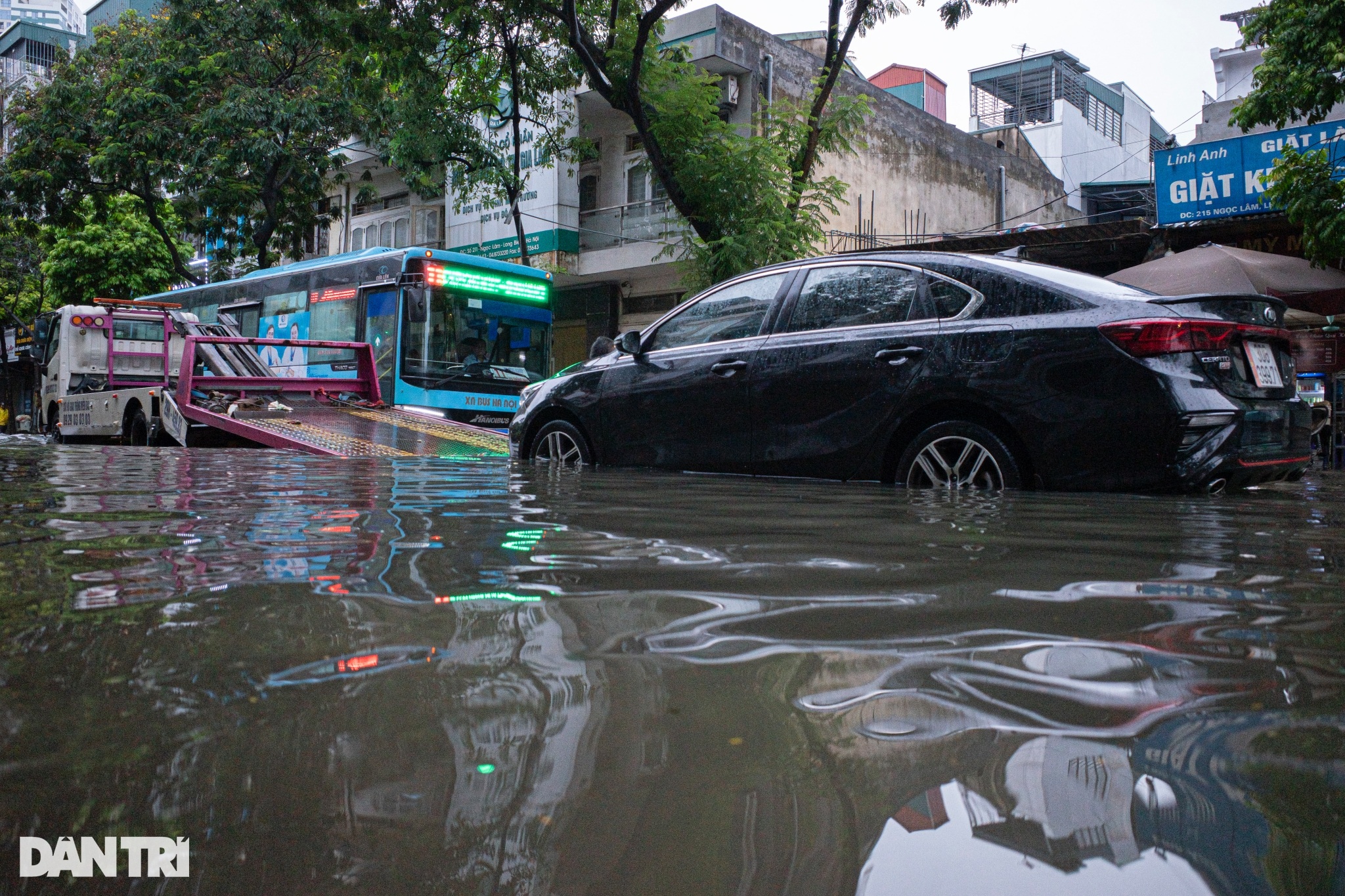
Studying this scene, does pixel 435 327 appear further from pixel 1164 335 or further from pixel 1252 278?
pixel 1164 335

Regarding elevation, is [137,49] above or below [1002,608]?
above

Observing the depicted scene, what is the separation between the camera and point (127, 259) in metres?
29.1

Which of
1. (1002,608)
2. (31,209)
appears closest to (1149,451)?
(1002,608)

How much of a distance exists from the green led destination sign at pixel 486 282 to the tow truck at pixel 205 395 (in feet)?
4.96

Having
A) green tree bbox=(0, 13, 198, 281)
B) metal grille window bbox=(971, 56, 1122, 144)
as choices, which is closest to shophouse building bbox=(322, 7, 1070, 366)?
green tree bbox=(0, 13, 198, 281)

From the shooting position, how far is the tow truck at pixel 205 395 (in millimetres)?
8453

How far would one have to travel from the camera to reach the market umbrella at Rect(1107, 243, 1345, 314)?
33.8 ft

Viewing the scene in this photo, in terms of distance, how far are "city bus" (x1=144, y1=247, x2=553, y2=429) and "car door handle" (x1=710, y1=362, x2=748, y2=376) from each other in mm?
7739

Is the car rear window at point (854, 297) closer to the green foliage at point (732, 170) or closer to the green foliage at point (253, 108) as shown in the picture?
the green foliage at point (732, 170)

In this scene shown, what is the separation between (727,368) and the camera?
5469 mm

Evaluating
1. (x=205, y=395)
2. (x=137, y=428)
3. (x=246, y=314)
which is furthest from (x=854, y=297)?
(x=246, y=314)

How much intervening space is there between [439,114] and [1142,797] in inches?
739

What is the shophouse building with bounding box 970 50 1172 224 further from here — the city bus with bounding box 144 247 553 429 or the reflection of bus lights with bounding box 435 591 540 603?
the reflection of bus lights with bounding box 435 591 540 603

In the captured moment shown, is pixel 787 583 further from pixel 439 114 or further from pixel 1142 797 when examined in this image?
pixel 439 114
